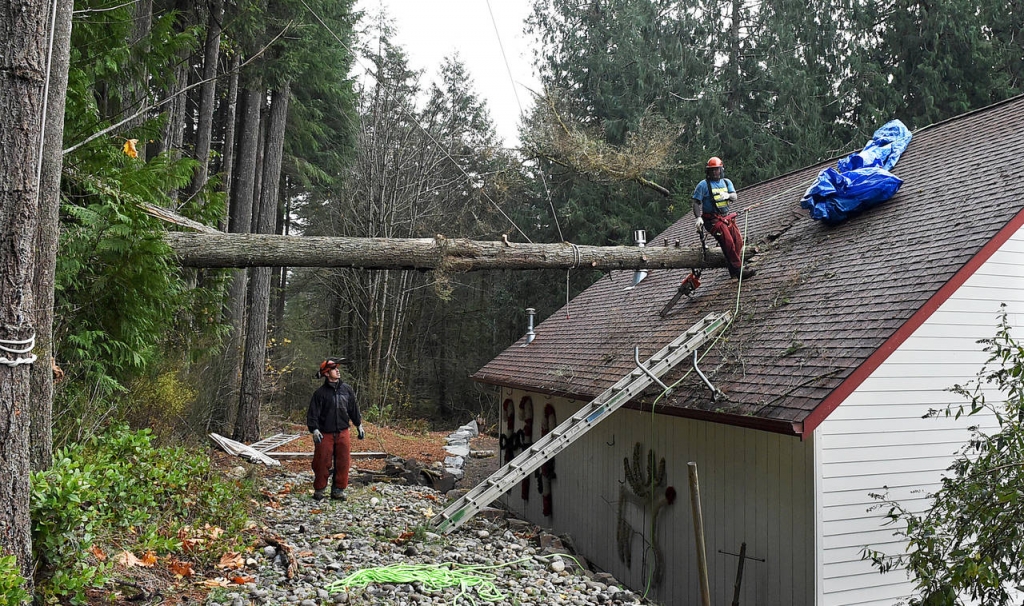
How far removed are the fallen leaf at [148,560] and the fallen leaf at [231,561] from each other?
585mm

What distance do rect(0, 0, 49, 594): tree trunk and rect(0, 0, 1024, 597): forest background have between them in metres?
5.52

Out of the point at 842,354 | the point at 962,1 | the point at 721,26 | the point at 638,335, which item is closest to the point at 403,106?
the point at 721,26

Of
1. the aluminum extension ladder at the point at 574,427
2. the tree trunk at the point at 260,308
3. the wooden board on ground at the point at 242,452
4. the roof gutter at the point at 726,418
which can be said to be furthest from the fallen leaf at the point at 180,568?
the tree trunk at the point at 260,308

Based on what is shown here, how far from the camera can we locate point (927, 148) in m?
10.6

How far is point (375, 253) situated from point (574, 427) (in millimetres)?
2846

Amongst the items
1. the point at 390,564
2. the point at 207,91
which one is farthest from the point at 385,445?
the point at 390,564

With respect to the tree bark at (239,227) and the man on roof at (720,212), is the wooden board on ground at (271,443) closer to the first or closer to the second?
the tree bark at (239,227)

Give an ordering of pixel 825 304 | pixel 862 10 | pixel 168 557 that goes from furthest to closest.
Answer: pixel 862 10, pixel 825 304, pixel 168 557

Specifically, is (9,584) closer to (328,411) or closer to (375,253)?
(375,253)

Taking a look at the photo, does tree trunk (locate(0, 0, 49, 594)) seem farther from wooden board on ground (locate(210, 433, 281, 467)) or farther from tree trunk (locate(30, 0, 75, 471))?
wooden board on ground (locate(210, 433, 281, 467))

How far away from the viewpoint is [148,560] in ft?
18.0

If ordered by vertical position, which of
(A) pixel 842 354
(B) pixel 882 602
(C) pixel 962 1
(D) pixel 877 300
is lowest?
(B) pixel 882 602

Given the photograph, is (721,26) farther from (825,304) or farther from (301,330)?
(825,304)

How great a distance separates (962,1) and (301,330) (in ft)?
79.7
